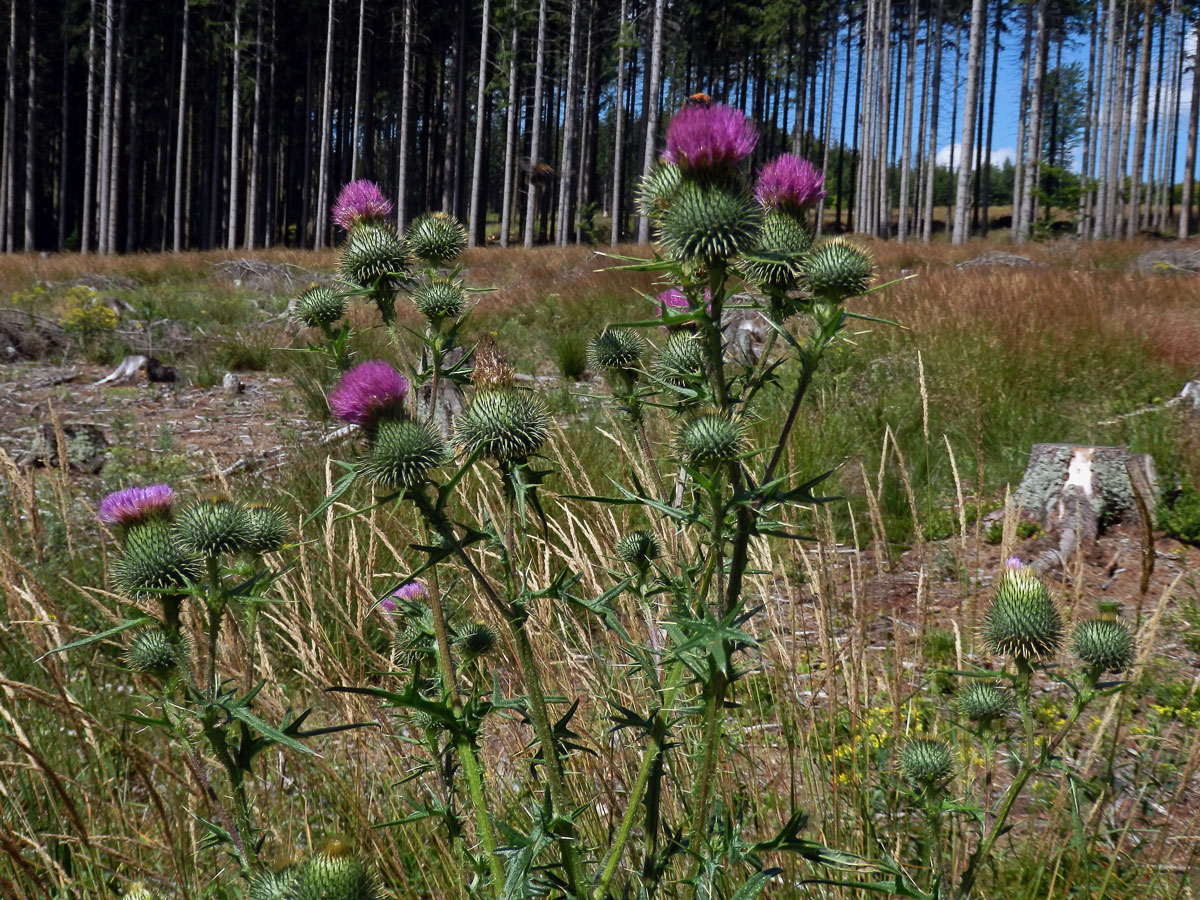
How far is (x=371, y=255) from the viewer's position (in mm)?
1957

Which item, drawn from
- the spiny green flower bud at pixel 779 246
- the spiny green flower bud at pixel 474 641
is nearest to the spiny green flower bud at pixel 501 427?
the spiny green flower bud at pixel 474 641

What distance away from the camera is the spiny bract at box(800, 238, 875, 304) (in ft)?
5.16

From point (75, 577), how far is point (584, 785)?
9.28 feet

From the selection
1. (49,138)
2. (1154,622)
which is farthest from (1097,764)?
(49,138)

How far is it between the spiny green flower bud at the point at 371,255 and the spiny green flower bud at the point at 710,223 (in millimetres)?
677

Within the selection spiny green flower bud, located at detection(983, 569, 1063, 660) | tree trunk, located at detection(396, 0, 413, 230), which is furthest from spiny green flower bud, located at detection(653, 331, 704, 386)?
tree trunk, located at detection(396, 0, 413, 230)

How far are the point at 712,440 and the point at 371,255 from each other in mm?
1029

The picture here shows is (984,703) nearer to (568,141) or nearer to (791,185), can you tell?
(791,185)

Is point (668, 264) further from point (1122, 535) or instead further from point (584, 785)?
point (1122, 535)

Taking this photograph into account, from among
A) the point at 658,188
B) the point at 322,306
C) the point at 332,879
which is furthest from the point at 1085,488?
the point at 332,879

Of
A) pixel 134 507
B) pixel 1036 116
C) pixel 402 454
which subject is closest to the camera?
pixel 402 454

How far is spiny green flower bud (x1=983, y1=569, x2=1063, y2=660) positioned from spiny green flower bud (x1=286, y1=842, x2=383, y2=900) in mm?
1367

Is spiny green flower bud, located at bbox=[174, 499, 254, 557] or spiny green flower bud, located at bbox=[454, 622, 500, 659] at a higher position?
spiny green flower bud, located at bbox=[174, 499, 254, 557]

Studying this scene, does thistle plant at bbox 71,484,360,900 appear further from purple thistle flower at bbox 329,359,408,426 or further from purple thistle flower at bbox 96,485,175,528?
purple thistle flower at bbox 329,359,408,426
